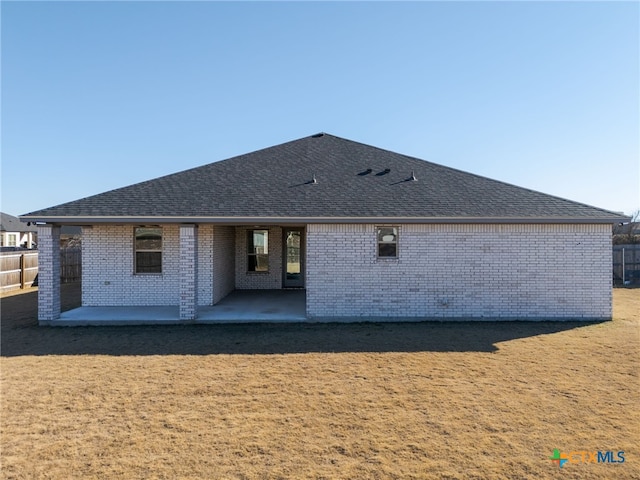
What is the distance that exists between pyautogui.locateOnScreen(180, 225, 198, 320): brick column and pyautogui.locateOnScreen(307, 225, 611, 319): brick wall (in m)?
3.00

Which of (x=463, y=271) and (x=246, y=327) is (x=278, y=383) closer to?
(x=246, y=327)

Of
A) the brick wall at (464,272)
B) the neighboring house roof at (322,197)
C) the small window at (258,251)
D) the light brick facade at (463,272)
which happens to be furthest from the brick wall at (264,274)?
the brick wall at (464,272)

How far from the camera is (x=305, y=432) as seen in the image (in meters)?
4.16

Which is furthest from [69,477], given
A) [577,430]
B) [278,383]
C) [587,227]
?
[587,227]

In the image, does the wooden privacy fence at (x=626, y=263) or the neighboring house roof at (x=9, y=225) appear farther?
the neighboring house roof at (x=9, y=225)

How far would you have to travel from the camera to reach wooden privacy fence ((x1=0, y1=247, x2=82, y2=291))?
15.9 meters

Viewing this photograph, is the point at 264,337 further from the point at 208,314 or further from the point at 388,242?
the point at 388,242

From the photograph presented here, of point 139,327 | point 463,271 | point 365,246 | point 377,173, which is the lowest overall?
point 139,327

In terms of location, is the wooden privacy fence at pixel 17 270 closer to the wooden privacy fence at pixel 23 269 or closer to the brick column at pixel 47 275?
the wooden privacy fence at pixel 23 269

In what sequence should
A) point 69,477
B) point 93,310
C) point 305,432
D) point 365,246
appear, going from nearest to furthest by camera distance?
1. point 69,477
2. point 305,432
3. point 365,246
4. point 93,310

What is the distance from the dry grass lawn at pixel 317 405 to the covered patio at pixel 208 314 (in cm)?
111

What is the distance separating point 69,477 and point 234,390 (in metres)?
2.23

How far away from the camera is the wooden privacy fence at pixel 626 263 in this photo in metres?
18.4

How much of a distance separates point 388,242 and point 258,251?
6.50 m
